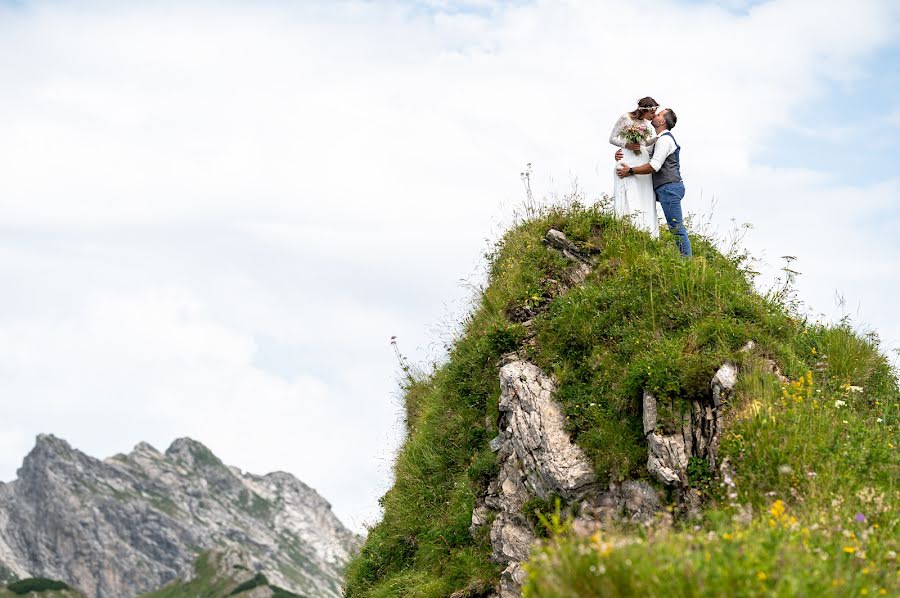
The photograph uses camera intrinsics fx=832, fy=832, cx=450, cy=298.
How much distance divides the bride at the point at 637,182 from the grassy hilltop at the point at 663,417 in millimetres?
573

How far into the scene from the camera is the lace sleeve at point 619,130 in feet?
54.7

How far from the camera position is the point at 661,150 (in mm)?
15961

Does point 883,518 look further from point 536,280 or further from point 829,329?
point 536,280

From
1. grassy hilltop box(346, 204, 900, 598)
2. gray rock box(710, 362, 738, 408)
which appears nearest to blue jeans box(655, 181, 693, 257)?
grassy hilltop box(346, 204, 900, 598)

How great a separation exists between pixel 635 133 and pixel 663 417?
7.22m

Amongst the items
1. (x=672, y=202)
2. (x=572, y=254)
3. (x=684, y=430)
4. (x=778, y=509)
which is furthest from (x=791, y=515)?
(x=672, y=202)

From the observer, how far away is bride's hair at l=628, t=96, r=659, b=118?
16.6 meters

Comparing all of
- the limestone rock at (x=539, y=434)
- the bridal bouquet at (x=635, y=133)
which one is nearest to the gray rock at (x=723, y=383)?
the limestone rock at (x=539, y=434)

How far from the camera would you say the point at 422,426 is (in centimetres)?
1736

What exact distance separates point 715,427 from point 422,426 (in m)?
7.72

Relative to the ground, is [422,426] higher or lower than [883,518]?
higher

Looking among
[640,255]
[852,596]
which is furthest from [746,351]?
[852,596]

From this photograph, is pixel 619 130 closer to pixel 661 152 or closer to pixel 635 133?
pixel 635 133

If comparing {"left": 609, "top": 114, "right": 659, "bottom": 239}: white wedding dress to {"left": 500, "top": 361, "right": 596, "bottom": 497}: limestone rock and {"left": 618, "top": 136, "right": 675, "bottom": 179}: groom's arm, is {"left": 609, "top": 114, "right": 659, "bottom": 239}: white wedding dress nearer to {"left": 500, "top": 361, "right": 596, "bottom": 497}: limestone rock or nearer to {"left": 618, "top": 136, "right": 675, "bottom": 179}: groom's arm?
{"left": 618, "top": 136, "right": 675, "bottom": 179}: groom's arm
